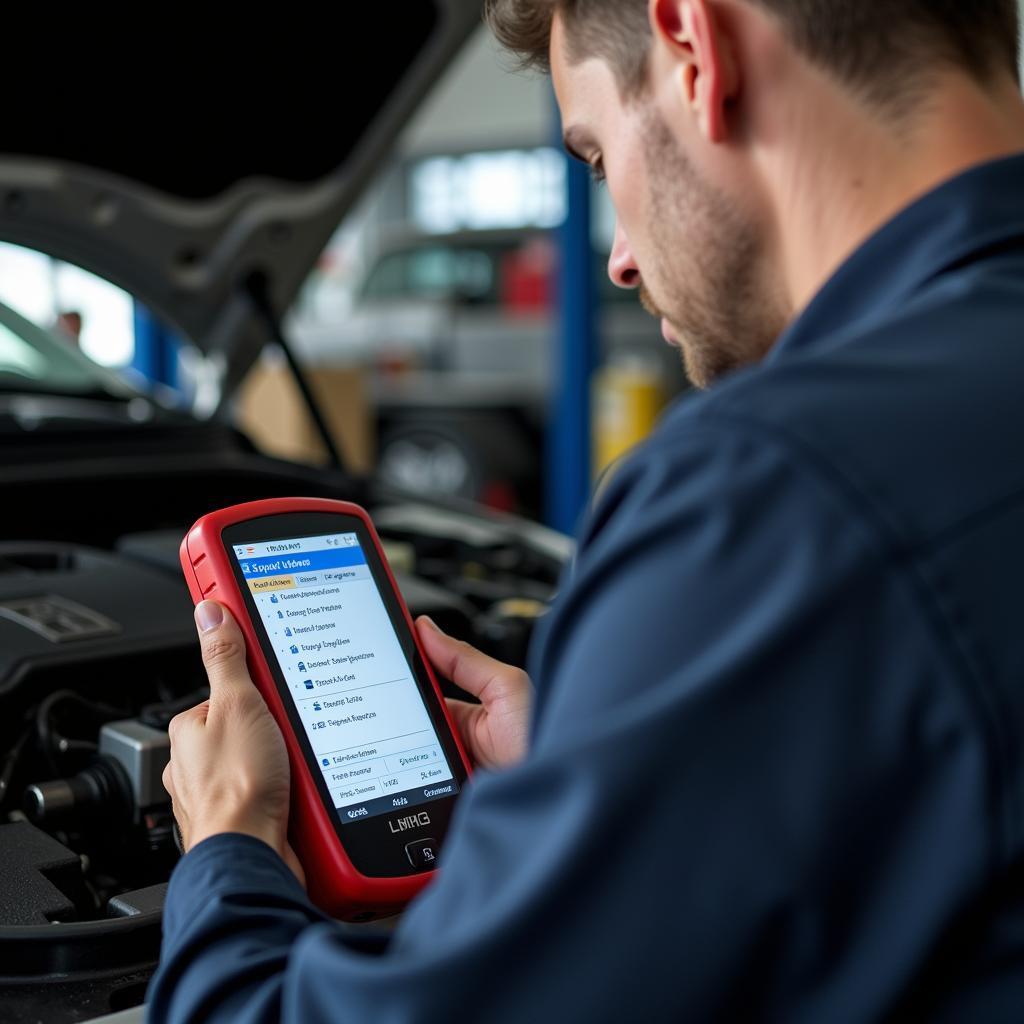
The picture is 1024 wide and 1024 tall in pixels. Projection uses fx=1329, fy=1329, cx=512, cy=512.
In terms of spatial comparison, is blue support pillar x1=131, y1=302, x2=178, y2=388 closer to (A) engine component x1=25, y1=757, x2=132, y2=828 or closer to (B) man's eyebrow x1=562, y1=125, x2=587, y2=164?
(A) engine component x1=25, y1=757, x2=132, y2=828

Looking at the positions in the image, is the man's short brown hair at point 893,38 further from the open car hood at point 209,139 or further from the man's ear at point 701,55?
the open car hood at point 209,139

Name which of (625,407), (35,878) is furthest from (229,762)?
(625,407)

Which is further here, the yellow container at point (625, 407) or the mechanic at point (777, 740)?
the yellow container at point (625, 407)

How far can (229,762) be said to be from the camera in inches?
33.8

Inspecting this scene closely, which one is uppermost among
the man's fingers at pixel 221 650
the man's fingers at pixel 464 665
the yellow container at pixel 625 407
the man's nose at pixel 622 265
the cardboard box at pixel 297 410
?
the man's nose at pixel 622 265

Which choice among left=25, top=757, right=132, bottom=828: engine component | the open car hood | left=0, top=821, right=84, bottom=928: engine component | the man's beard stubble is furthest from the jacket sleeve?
the open car hood

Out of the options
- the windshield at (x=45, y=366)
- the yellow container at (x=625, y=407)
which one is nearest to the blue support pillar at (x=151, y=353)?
the windshield at (x=45, y=366)

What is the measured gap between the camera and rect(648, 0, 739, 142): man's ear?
2.40 ft

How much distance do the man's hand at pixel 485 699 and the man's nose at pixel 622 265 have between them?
321mm

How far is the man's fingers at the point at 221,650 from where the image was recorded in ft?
2.99

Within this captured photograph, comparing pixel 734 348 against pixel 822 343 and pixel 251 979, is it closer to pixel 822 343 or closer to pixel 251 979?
pixel 822 343

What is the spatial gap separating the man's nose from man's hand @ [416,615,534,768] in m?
0.32

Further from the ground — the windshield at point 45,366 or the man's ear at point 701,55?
the man's ear at point 701,55

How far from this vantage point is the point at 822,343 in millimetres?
694
